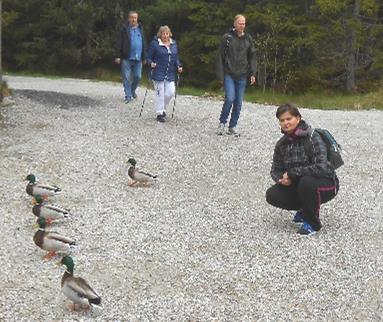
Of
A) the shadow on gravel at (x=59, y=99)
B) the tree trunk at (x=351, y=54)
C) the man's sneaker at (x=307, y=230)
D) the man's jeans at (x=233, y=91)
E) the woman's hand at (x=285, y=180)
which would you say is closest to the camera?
the woman's hand at (x=285, y=180)

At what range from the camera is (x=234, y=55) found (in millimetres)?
10859

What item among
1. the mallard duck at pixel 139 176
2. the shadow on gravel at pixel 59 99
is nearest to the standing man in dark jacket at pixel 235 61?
the mallard duck at pixel 139 176

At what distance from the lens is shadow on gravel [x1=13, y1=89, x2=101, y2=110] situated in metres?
14.9

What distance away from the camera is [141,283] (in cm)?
574

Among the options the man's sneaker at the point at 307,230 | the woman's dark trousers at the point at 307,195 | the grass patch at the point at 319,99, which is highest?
the woman's dark trousers at the point at 307,195

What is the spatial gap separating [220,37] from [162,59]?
13.1m

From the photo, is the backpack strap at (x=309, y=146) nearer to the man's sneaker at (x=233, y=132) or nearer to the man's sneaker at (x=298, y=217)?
the man's sneaker at (x=298, y=217)

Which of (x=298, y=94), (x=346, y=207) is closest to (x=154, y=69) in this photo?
(x=346, y=207)

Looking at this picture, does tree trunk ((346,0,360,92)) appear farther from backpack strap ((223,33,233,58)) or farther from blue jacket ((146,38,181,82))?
backpack strap ((223,33,233,58))

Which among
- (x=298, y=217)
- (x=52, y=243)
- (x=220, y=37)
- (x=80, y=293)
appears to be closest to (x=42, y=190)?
(x=52, y=243)

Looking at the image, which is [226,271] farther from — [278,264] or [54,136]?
[54,136]

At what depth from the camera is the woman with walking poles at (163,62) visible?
12.0m

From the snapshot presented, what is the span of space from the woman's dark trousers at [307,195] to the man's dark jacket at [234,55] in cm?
426

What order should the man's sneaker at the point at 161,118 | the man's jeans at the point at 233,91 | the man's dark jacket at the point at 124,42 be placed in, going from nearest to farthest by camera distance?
the man's jeans at the point at 233,91
the man's sneaker at the point at 161,118
the man's dark jacket at the point at 124,42
